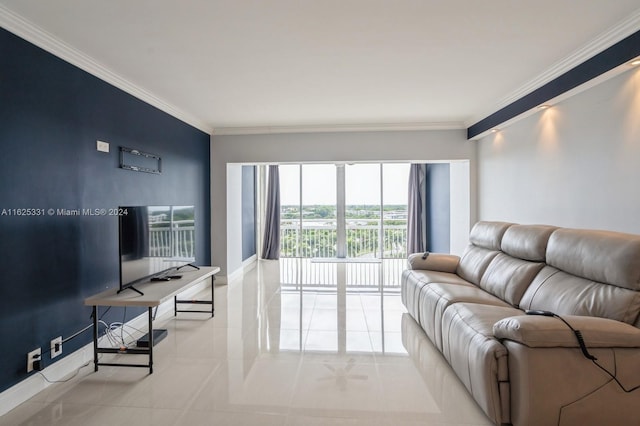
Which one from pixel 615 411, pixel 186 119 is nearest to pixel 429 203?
pixel 186 119

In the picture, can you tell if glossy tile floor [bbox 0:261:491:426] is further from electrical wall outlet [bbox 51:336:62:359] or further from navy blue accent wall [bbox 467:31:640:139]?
navy blue accent wall [bbox 467:31:640:139]

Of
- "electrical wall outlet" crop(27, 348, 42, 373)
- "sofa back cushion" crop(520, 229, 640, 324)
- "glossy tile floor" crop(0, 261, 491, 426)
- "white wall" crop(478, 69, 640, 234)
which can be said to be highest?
"white wall" crop(478, 69, 640, 234)

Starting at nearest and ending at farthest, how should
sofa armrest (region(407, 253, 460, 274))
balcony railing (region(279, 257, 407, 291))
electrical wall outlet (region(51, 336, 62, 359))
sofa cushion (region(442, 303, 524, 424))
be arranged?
sofa cushion (region(442, 303, 524, 424)) → electrical wall outlet (region(51, 336, 62, 359)) → sofa armrest (region(407, 253, 460, 274)) → balcony railing (region(279, 257, 407, 291))

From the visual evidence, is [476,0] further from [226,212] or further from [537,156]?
[226,212]

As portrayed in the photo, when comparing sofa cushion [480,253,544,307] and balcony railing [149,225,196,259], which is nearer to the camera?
sofa cushion [480,253,544,307]

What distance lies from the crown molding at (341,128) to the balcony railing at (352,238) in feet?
9.43

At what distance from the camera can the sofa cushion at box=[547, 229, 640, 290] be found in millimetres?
1795

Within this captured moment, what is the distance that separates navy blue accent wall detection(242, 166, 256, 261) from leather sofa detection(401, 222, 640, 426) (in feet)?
14.9

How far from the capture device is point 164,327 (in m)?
3.32

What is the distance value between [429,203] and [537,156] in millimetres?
3794

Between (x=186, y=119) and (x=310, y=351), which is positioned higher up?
(x=186, y=119)

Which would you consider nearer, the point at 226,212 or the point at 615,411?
the point at 615,411

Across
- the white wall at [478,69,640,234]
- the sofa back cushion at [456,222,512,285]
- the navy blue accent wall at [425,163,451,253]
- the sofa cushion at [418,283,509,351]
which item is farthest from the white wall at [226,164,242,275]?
the white wall at [478,69,640,234]

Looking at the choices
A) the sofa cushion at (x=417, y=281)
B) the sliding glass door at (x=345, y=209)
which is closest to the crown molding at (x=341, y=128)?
the sofa cushion at (x=417, y=281)
